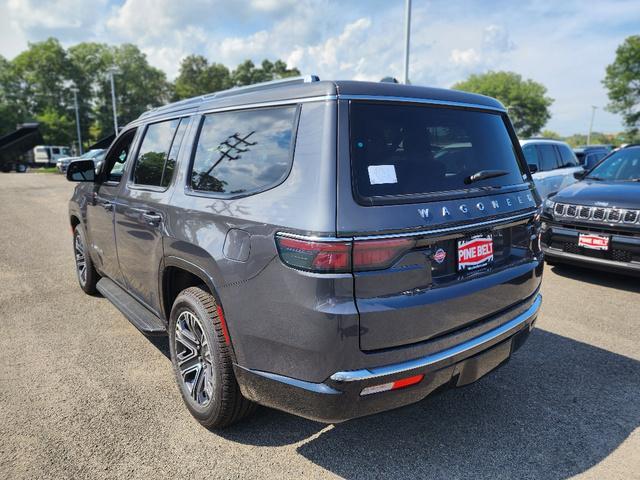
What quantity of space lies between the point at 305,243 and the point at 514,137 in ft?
5.98

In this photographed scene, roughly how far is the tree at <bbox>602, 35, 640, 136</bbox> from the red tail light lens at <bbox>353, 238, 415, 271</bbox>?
187 ft

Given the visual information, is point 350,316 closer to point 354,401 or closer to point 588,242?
point 354,401

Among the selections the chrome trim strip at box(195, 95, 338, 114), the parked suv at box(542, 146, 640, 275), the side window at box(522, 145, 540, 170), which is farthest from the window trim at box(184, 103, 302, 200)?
the side window at box(522, 145, 540, 170)

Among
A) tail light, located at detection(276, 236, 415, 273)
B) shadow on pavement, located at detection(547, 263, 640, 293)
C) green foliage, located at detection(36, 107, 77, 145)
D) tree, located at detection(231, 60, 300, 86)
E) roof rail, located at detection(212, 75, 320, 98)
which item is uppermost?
tree, located at detection(231, 60, 300, 86)

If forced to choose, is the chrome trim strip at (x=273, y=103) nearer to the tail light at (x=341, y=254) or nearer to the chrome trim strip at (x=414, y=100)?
the chrome trim strip at (x=414, y=100)

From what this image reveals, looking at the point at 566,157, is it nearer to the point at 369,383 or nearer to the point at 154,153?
the point at 154,153

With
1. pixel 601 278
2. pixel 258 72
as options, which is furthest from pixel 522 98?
pixel 601 278

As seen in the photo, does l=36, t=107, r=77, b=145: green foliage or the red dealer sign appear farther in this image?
l=36, t=107, r=77, b=145: green foliage

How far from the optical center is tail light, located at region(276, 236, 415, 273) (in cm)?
192

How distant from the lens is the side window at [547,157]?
8.94 meters

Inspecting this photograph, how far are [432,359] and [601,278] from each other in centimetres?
495

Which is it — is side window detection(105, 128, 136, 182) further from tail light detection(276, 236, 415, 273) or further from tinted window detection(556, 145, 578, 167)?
tinted window detection(556, 145, 578, 167)

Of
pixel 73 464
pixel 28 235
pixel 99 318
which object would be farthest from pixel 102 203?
pixel 28 235

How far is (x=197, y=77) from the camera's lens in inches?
2739
